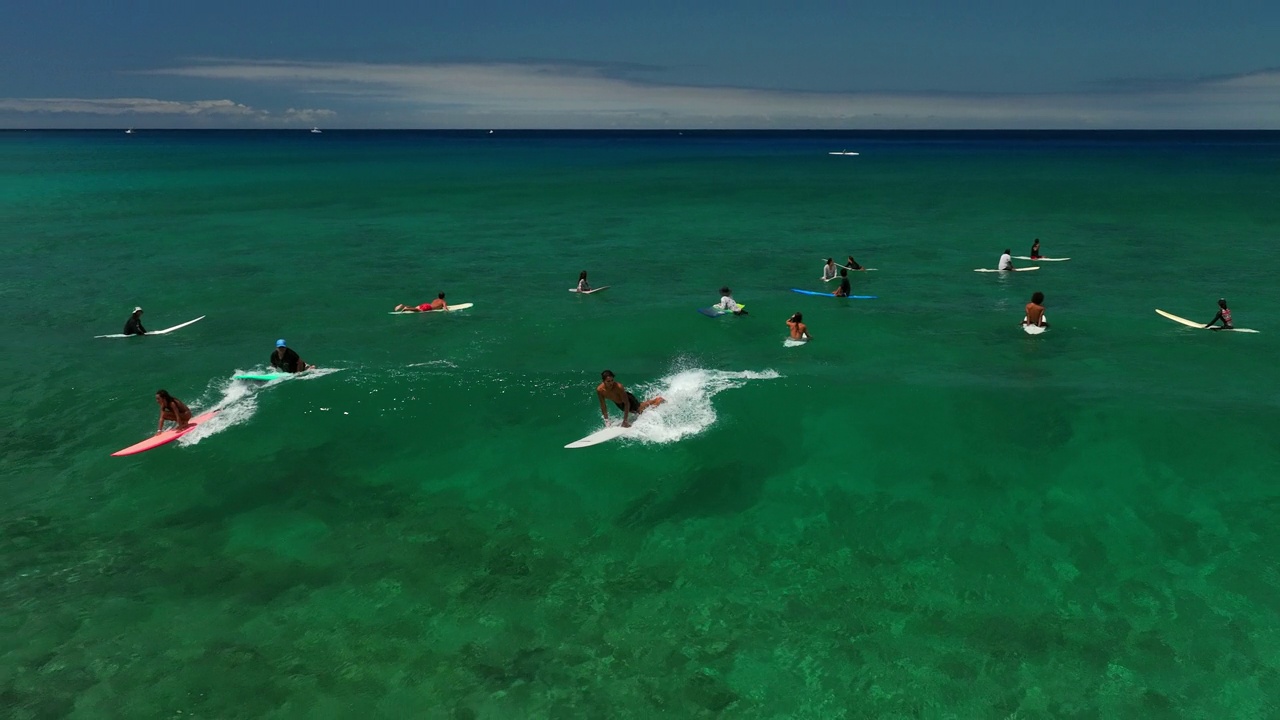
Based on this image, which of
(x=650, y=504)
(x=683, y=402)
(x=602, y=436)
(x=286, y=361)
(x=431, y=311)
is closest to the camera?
(x=650, y=504)

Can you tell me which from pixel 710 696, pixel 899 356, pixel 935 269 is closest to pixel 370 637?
pixel 710 696

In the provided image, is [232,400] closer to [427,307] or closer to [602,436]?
[427,307]

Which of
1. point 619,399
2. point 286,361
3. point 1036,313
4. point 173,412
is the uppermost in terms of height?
point 1036,313

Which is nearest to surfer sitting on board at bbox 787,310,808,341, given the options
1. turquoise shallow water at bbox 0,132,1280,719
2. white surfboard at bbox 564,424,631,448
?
turquoise shallow water at bbox 0,132,1280,719

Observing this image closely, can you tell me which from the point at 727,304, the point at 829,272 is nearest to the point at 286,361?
the point at 727,304

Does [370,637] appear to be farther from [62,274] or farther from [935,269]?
A: [62,274]

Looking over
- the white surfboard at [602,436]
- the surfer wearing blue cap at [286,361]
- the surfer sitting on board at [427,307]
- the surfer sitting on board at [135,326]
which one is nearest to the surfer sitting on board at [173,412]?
the surfer wearing blue cap at [286,361]

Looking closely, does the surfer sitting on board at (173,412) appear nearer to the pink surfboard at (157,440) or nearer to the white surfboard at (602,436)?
the pink surfboard at (157,440)
